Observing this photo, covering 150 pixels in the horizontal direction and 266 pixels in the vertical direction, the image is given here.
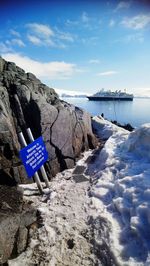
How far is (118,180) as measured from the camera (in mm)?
7266

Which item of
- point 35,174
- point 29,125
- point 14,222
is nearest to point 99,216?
point 14,222

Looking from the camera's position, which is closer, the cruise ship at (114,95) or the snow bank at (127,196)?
the snow bank at (127,196)

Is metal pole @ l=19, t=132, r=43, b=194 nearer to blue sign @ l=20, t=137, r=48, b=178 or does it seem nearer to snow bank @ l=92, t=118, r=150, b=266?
blue sign @ l=20, t=137, r=48, b=178

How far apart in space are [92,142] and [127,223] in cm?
796

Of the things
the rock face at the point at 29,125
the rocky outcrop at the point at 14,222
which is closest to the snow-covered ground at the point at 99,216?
the rocky outcrop at the point at 14,222

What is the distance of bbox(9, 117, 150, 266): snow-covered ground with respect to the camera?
4617 millimetres

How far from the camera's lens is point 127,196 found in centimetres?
629

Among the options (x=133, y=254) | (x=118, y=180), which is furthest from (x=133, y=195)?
(x=133, y=254)

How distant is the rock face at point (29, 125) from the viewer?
25.6ft

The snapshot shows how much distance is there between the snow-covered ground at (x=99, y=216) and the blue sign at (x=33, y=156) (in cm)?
103

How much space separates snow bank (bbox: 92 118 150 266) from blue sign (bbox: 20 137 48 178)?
7.37ft

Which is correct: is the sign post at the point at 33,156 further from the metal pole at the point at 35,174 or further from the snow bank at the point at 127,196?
the snow bank at the point at 127,196

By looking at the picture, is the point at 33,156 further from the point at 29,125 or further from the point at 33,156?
the point at 29,125

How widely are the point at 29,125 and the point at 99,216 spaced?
5.40m
